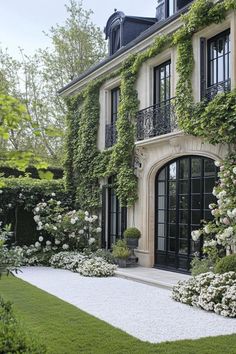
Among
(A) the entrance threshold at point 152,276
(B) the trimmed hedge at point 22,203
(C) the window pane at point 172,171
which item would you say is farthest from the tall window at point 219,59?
(B) the trimmed hedge at point 22,203

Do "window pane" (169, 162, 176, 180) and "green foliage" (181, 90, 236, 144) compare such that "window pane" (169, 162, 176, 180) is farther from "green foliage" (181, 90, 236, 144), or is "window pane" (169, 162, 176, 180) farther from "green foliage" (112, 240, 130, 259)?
"green foliage" (112, 240, 130, 259)

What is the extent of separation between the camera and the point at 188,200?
11.2 m

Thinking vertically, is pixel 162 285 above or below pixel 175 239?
below

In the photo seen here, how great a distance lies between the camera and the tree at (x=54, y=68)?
83.5ft

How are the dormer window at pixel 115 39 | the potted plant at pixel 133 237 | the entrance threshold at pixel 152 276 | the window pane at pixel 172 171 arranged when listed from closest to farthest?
the entrance threshold at pixel 152 276 < the window pane at pixel 172 171 < the potted plant at pixel 133 237 < the dormer window at pixel 115 39

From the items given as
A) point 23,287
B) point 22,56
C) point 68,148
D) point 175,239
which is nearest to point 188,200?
point 175,239

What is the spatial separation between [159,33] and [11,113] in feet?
31.7

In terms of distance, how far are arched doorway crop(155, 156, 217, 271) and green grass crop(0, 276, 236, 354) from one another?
438 centimetres

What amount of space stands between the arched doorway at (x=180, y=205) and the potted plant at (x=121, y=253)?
2.80 ft

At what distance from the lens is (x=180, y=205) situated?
11.6 meters

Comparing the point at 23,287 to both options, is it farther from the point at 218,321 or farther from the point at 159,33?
the point at 159,33

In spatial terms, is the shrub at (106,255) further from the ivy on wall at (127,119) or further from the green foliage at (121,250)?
the ivy on wall at (127,119)

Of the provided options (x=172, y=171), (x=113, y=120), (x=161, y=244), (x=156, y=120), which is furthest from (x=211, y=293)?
(x=113, y=120)

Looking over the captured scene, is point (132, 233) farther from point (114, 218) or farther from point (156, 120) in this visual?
point (156, 120)
